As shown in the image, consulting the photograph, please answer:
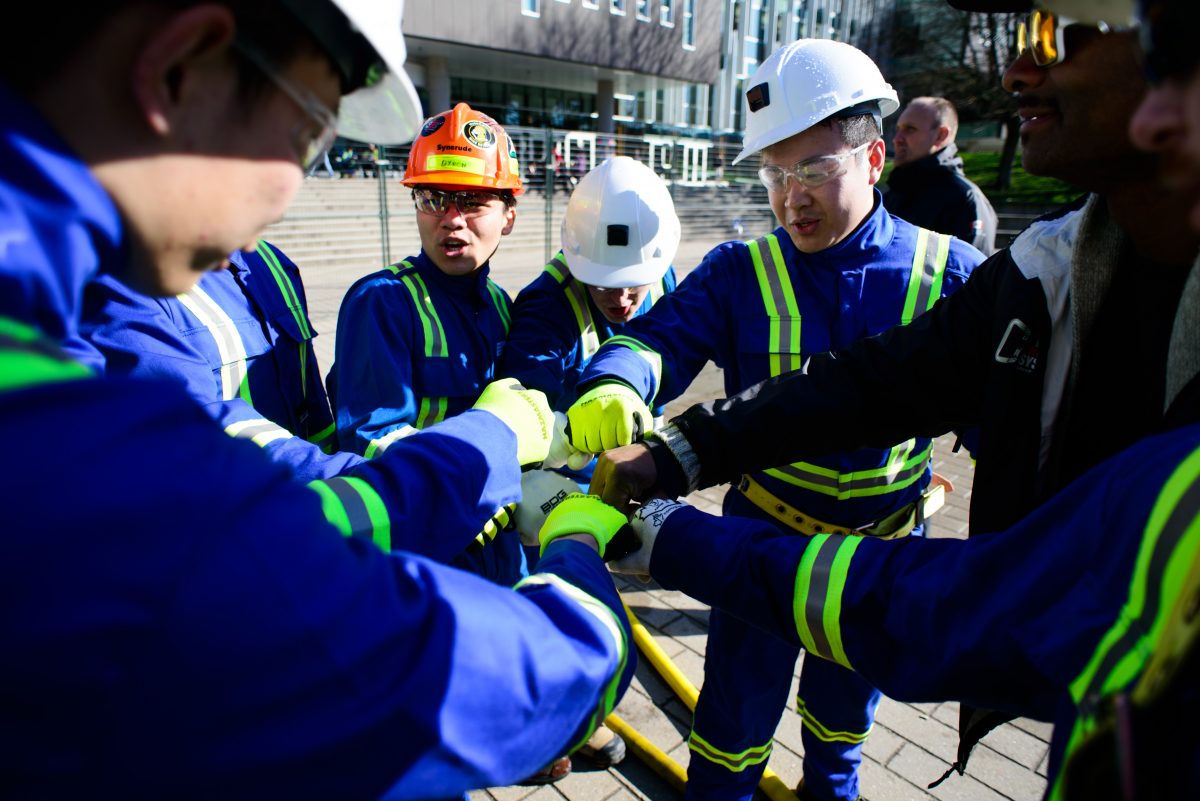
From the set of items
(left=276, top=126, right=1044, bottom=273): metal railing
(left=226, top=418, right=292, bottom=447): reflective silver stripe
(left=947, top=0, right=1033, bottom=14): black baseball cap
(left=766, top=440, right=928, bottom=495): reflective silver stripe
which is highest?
(left=276, top=126, right=1044, bottom=273): metal railing

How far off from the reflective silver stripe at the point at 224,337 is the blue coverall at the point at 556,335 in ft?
3.03

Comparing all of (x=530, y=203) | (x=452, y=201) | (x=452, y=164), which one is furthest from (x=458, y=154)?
(x=530, y=203)

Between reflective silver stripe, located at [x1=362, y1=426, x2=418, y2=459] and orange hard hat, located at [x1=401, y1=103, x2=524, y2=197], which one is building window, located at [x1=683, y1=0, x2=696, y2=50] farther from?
reflective silver stripe, located at [x1=362, y1=426, x2=418, y2=459]

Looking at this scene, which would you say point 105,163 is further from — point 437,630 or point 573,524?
point 573,524

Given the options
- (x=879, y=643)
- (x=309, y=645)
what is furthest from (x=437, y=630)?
(x=879, y=643)

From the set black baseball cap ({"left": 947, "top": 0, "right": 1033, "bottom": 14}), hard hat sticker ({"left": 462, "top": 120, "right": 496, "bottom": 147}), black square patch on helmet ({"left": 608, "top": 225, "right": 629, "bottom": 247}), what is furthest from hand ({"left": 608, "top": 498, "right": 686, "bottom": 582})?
hard hat sticker ({"left": 462, "top": 120, "right": 496, "bottom": 147})

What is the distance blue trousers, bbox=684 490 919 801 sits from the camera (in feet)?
8.24

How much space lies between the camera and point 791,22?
40.0 meters

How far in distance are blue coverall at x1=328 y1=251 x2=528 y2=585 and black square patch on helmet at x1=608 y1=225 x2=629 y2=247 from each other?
515 millimetres

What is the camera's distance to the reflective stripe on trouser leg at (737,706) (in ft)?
8.22

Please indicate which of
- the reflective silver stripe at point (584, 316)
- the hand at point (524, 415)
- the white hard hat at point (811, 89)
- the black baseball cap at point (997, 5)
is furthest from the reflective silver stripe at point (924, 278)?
the hand at point (524, 415)

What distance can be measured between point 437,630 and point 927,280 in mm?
2224

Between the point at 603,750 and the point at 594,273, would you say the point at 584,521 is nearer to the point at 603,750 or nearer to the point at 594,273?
the point at 594,273

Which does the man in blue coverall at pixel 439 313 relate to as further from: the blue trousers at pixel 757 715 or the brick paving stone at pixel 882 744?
the brick paving stone at pixel 882 744
